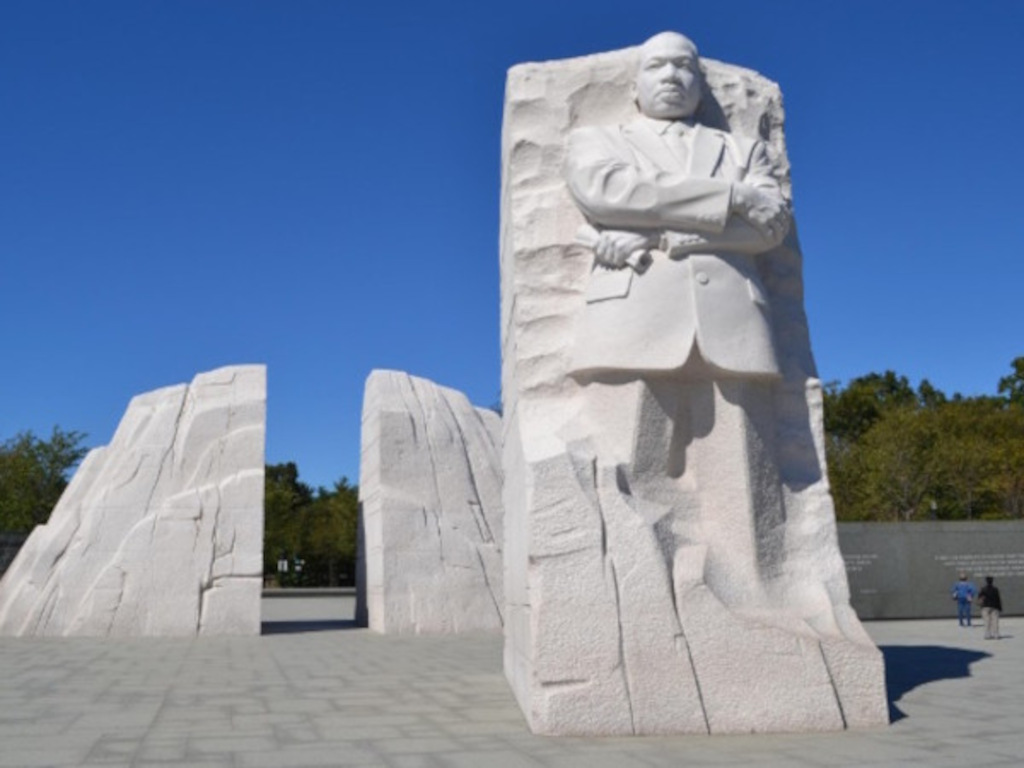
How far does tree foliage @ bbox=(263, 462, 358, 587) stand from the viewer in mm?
34625

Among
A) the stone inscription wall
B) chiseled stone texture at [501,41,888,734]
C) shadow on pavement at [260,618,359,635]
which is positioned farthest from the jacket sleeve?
the stone inscription wall

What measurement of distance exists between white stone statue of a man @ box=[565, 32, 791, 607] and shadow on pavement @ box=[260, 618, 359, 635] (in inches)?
343

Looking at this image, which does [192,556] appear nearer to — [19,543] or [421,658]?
[421,658]

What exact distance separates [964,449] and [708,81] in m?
27.3

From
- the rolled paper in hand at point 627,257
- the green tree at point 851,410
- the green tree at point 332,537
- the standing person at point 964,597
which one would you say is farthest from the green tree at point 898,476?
the rolled paper in hand at point 627,257

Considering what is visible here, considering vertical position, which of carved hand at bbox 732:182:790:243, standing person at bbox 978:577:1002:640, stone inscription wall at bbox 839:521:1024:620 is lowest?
standing person at bbox 978:577:1002:640

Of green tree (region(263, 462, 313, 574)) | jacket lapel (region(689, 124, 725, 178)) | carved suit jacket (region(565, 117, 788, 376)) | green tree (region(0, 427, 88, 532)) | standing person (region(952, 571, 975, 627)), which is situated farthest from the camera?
green tree (region(263, 462, 313, 574))

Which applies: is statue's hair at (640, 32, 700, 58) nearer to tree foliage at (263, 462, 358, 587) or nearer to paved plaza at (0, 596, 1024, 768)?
paved plaza at (0, 596, 1024, 768)

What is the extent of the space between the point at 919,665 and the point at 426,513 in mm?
7134

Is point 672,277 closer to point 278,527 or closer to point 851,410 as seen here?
point 278,527

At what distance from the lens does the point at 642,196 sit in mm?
5844

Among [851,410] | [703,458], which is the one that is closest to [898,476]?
[851,410]

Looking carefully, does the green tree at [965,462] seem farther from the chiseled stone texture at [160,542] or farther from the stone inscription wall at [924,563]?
the chiseled stone texture at [160,542]

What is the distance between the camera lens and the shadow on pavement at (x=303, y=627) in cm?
1353
